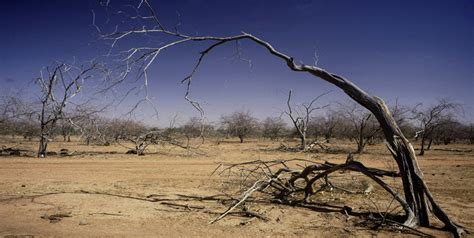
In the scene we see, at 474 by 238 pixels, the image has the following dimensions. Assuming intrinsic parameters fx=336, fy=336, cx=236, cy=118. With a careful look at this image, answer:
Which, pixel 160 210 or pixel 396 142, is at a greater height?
pixel 396 142

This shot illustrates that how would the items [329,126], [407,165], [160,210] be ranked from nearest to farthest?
1. [407,165]
2. [160,210]
3. [329,126]

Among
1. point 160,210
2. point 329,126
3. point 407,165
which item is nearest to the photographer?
point 407,165

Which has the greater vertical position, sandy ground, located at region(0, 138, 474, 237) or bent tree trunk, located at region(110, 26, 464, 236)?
bent tree trunk, located at region(110, 26, 464, 236)

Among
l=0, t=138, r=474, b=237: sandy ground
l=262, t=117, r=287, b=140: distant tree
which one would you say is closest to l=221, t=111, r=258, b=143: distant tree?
l=262, t=117, r=287, b=140: distant tree

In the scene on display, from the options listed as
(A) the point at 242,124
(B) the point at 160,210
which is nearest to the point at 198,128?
(A) the point at 242,124

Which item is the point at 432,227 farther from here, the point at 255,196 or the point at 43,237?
the point at 43,237

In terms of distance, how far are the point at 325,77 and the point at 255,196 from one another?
2860 millimetres

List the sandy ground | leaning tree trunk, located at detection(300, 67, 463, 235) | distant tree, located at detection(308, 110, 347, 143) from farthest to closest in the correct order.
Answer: distant tree, located at detection(308, 110, 347, 143) < leaning tree trunk, located at detection(300, 67, 463, 235) < the sandy ground

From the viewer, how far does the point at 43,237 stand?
14.4 ft

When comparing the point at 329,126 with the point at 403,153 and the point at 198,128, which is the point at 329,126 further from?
the point at 403,153

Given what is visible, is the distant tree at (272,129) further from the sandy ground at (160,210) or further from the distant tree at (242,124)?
the sandy ground at (160,210)

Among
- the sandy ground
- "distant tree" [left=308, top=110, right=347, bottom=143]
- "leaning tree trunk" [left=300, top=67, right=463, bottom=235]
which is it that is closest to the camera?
the sandy ground

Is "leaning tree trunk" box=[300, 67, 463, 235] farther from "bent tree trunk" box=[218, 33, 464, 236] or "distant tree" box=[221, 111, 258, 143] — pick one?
"distant tree" box=[221, 111, 258, 143]

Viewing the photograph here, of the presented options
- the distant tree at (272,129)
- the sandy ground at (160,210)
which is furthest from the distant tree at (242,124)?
the sandy ground at (160,210)
